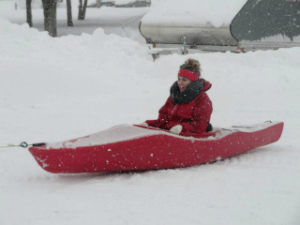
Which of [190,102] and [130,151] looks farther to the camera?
[190,102]

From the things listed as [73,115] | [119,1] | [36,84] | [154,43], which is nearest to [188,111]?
[73,115]

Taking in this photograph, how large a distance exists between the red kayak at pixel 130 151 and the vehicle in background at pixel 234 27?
5.52m

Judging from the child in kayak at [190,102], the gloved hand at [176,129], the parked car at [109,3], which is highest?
the parked car at [109,3]

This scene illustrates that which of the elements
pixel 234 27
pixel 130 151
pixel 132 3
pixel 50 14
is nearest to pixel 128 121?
pixel 130 151

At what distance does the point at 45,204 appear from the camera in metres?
3.57

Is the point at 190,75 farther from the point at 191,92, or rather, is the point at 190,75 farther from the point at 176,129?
the point at 176,129

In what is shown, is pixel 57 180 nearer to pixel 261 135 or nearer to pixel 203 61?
pixel 261 135

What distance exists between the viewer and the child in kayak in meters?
4.97

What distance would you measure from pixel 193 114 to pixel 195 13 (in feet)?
19.3

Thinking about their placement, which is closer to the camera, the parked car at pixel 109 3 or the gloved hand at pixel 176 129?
the gloved hand at pixel 176 129

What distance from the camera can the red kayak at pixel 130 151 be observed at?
4121 mm

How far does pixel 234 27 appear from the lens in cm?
1003

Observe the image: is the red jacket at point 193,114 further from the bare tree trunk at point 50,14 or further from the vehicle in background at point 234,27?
the bare tree trunk at point 50,14

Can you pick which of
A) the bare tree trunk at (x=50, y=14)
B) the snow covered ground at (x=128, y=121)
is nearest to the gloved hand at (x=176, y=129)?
the snow covered ground at (x=128, y=121)
